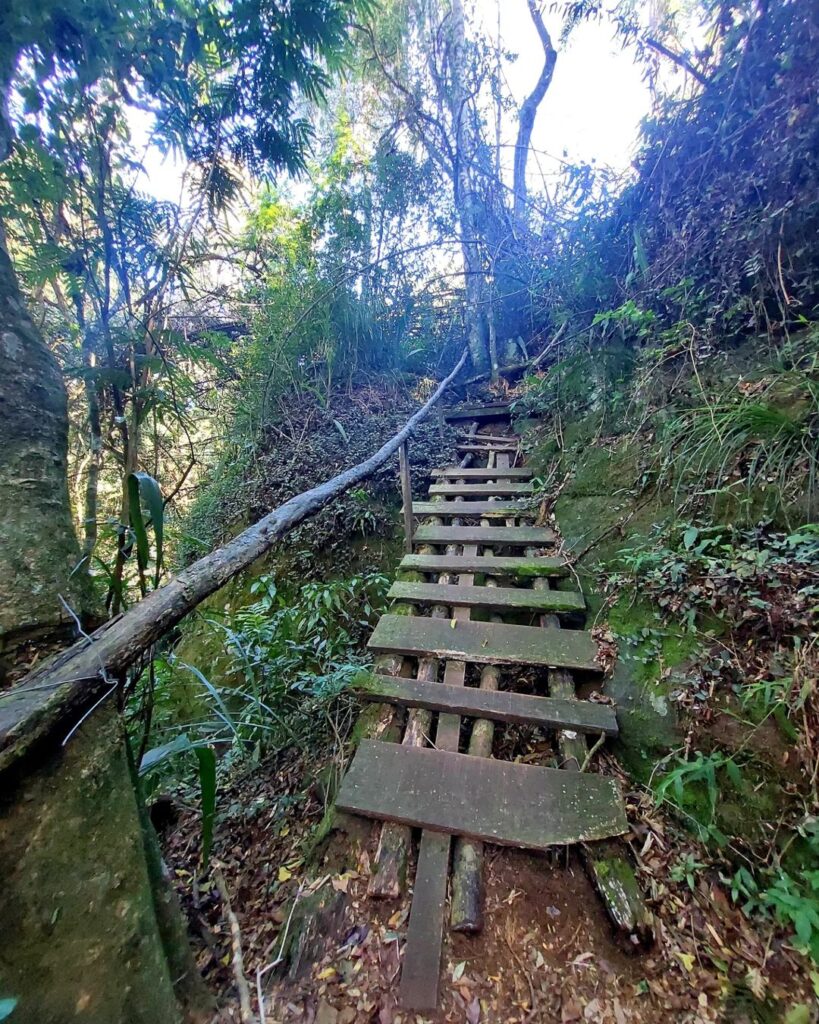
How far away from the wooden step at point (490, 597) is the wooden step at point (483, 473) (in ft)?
4.73

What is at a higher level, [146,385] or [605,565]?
[146,385]

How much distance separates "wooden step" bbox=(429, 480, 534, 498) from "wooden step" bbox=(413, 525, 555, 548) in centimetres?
50

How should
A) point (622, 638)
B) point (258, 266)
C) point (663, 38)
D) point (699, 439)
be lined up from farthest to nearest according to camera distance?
point (258, 266), point (663, 38), point (699, 439), point (622, 638)

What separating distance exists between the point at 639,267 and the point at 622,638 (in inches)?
109

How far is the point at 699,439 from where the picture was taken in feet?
6.82

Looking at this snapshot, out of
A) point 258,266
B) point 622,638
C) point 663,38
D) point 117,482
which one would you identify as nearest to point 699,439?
point 622,638

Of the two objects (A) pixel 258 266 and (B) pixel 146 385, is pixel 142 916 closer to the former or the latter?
(B) pixel 146 385

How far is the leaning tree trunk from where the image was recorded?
0.82 m

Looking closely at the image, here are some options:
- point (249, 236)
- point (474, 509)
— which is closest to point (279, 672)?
point (474, 509)

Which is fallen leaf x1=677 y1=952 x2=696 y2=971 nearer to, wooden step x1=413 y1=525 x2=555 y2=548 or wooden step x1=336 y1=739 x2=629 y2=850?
wooden step x1=336 y1=739 x2=629 y2=850

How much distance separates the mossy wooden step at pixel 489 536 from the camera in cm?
264

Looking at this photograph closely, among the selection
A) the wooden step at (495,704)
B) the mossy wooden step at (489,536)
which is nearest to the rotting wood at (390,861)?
the wooden step at (495,704)

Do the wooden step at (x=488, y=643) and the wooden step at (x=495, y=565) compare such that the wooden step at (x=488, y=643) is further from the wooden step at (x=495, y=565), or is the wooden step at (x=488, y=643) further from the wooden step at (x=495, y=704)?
the wooden step at (x=495, y=565)

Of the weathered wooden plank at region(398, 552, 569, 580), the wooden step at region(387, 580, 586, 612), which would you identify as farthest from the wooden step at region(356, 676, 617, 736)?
the weathered wooden plank at region(398, 552, 569, 580)
